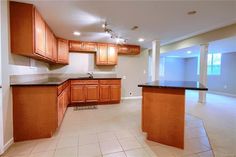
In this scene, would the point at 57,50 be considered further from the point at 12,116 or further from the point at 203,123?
the point at 203,123

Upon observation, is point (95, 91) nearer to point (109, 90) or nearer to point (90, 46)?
point (109, 90)

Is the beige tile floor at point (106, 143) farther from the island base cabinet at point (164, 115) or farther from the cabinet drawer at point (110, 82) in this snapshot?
the cabinet drawer at point (110, 82)

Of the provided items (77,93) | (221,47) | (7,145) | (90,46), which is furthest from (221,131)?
(90,46)

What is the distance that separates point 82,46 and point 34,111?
301cm

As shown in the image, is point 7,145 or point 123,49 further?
point 123,49

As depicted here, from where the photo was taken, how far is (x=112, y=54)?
16.9 feet

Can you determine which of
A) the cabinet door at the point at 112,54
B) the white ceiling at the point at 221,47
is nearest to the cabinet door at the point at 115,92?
the cabinet door at the point at 112,54

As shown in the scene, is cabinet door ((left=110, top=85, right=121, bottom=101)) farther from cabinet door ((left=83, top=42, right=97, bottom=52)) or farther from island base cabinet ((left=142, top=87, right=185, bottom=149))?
island base cabinet ((left=142, top=87, right=185, bottom=149))

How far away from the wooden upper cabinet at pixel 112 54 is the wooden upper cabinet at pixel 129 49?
0.77 feet

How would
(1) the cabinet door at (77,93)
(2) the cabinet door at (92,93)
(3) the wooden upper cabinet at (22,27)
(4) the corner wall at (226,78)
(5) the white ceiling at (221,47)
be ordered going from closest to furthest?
1. (3) the wooden upper cabinet at (22,27)
2. (5) the white ceiling at (221,47)
3. (1) the cabinet door at (77,93)
4. (2) the cabinet door at (92,93)
5. (4) the corner wall at (226,78)

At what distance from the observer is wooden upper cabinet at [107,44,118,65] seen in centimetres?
513

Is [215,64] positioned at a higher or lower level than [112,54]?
lower

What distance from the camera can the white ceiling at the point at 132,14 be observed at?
7.32ft

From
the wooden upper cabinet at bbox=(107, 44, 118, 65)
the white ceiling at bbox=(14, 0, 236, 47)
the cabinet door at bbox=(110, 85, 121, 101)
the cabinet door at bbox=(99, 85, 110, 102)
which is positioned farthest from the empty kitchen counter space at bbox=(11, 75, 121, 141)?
the wooden upper cabinet at bbox=(107, 44, 118, 65)
